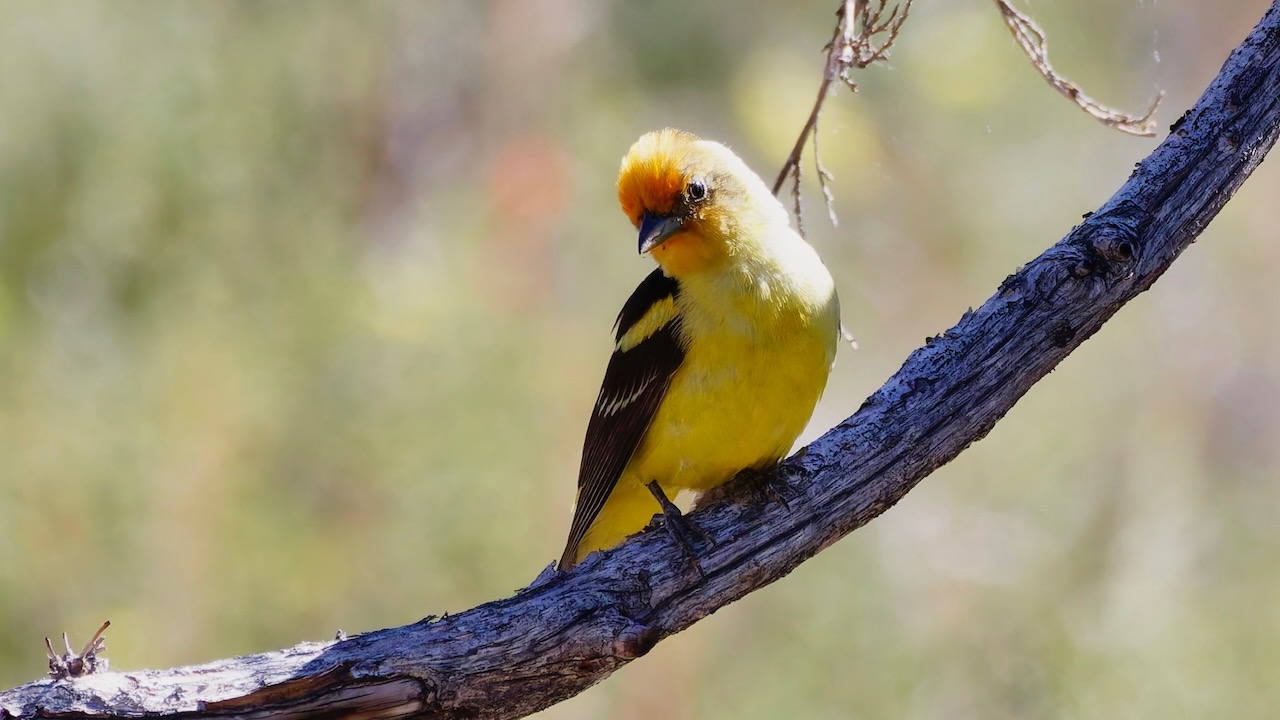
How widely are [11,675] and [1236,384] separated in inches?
320

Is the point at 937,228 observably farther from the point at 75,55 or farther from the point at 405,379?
the point at 75,55

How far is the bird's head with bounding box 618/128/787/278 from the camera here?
3789mm

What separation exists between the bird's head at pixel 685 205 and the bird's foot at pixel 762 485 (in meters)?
0.65

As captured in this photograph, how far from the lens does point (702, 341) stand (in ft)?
Answer: 11.9

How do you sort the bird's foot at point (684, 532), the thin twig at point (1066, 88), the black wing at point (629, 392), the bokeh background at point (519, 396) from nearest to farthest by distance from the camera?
the bird's foot at point (684, 532) → the thin twig at point (1066, 88) → the black wing at point (629, 392) → the bokeh background at point (519, 396)

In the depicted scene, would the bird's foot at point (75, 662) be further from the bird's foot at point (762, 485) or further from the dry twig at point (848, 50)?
the dry twig at point (848, 50)

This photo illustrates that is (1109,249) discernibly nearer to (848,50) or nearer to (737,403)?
(848,50)

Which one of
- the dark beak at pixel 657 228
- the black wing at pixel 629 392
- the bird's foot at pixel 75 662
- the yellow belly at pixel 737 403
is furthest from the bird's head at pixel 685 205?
the bird's foot at pixel 75 662

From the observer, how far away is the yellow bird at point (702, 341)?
3553 millimetres

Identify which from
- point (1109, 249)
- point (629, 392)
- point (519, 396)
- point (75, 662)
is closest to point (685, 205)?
point (629, 392)

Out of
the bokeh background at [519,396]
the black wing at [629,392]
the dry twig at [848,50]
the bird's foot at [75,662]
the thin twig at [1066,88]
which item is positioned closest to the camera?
the bird's foot at [75,662]

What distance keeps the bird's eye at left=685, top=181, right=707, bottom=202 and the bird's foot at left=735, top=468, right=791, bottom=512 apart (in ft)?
2.81

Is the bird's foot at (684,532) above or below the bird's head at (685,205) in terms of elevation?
below

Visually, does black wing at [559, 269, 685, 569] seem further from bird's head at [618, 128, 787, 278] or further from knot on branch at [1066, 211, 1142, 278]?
knot on branch at [1066, 211, 1142, 278]
